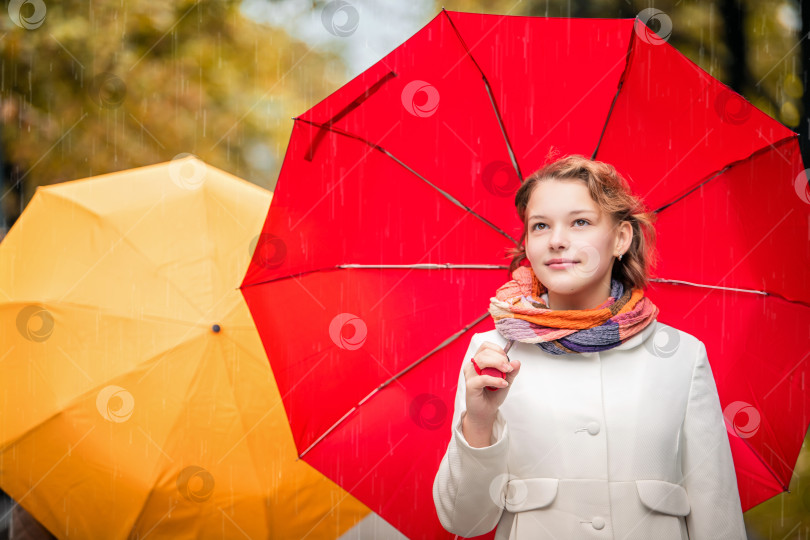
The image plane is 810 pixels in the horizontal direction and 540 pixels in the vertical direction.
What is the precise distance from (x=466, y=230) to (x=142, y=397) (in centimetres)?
178

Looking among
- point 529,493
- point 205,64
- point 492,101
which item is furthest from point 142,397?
point 205,64

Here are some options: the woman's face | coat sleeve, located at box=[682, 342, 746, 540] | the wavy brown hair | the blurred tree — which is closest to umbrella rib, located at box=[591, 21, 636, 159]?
the wavy brown hair

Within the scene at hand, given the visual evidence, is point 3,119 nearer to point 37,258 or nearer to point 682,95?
A: point 37,258

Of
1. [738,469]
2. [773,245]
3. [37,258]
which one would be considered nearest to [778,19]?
[773,245]

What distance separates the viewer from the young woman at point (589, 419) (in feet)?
7.64

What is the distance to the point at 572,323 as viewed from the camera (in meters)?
2.40

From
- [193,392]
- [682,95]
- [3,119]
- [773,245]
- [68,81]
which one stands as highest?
[68,81]

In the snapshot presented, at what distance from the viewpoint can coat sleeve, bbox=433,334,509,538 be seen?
2.29 metres

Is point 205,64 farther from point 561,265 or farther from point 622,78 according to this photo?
point 561,265

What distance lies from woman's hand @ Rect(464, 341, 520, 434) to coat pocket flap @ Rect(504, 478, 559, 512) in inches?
9.0

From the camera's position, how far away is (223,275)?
3.79 meters

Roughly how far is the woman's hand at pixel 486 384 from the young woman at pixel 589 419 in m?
0.02

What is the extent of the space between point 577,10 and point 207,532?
19.2ft

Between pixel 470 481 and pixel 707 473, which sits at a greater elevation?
pixel 707 473
